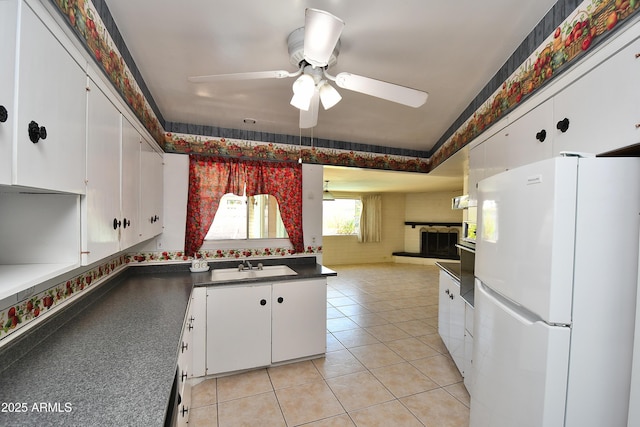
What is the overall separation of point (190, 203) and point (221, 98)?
117 centimetres

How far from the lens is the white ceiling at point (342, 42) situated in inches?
54.4

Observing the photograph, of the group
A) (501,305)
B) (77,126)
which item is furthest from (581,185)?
(77,126)

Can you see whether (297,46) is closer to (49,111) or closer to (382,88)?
(382,88)

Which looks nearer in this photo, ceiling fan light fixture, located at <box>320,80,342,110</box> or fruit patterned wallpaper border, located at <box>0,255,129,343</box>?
fruit patterned wallpaper border, located at <box>0,255,129,343</box>

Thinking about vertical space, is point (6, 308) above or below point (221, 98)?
below

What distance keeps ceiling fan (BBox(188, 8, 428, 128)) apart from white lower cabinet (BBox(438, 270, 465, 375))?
1.75 m

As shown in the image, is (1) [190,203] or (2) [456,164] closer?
(1) [190,203]

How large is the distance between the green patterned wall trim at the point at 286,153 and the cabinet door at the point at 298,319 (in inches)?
60.6

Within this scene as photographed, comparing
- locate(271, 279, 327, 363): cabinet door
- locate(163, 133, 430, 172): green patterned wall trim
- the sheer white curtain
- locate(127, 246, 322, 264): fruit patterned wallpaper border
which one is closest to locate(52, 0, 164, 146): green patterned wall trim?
locate(163, 133, 430, 172): green patterned wall trim

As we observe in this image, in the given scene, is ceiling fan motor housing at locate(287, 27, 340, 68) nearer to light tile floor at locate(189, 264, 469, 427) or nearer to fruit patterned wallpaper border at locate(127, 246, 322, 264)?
fruit patterned wallpaper border at locate(127, 246, 322, 264)

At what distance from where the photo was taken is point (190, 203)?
9.73 feet

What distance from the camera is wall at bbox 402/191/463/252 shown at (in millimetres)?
7613

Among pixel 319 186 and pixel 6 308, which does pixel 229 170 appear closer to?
pixel 319 186

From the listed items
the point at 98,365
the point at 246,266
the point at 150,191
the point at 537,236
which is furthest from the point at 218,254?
the point at 537,236
